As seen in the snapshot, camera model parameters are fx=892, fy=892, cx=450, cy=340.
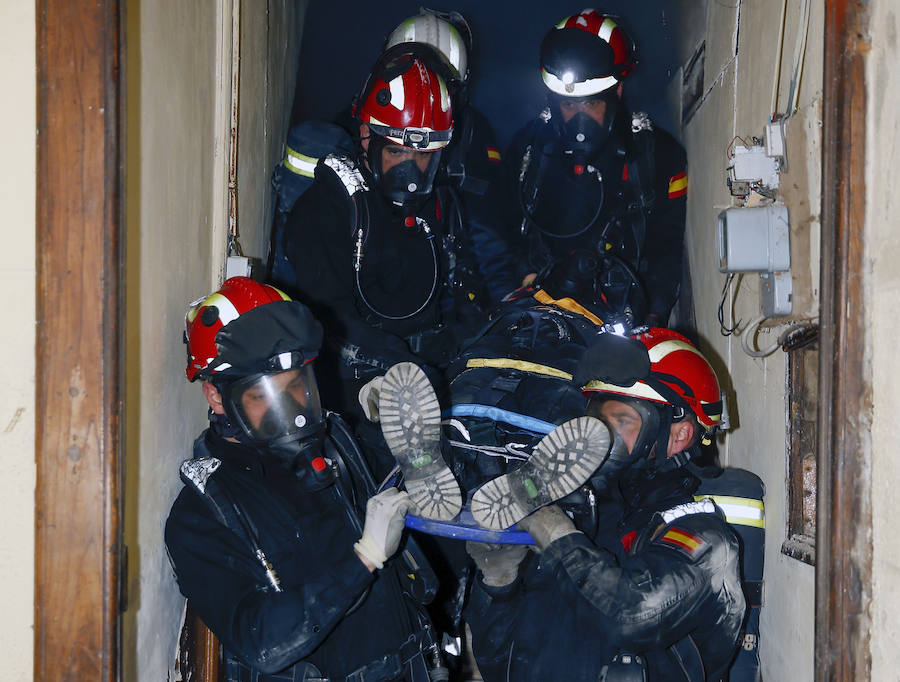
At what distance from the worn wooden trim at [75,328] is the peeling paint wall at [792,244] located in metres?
1.70

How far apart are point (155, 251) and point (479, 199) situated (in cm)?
183

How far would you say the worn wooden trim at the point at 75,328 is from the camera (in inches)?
72.7

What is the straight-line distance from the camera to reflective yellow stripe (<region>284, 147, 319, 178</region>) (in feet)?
11.9

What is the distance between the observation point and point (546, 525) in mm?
2350

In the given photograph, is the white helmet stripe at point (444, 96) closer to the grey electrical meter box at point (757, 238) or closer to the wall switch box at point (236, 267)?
the wall switch box at point (236, 267)

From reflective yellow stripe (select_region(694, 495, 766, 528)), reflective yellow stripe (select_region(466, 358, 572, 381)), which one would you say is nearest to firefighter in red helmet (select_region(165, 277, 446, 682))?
reflective yellow stripe (select_region(466, 358, 572, 381))

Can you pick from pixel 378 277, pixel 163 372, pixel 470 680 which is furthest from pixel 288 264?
pixel 470 680

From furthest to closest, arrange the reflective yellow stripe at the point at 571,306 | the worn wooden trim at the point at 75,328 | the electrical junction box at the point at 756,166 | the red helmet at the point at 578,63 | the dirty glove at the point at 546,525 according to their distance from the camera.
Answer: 1. the red helmet at the point at 578,63
2. the reflective yellow stripe at the point at 571,306
3. the electrical junction box at the point at 756,166
4. the dirty glove at the point at 546,525
5. the worn wooden trim at the point at 75,328

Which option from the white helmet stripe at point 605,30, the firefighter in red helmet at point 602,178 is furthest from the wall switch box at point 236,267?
the white helmet stripe at point 605,30

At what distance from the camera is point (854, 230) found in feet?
6.54

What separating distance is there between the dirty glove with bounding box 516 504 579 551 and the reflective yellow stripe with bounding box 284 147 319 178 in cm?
187

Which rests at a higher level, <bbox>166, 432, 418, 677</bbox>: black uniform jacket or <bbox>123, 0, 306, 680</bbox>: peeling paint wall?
<bbox>123, 0, 306, 680</bbox>: peeling paint wall
